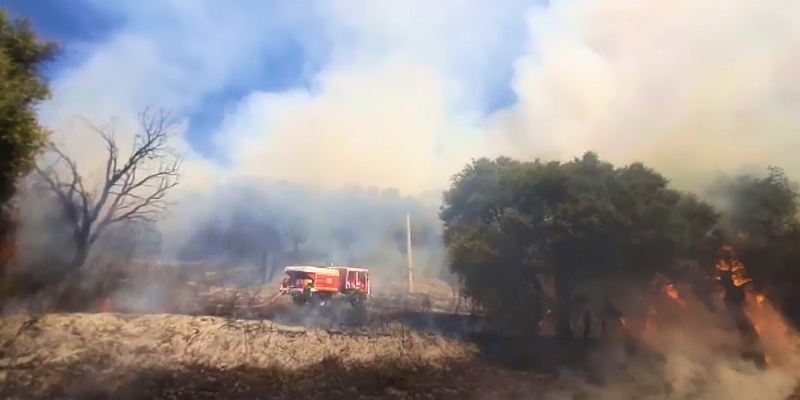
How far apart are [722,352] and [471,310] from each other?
2.56m

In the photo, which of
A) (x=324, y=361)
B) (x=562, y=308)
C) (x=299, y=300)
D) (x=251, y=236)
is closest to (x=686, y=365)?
(x=562, y=308)

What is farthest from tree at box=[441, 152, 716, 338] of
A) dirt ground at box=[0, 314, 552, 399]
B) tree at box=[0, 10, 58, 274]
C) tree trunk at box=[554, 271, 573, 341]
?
tree at box=[0, 10, 58, 274]

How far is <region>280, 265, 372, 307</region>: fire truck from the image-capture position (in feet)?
21.6

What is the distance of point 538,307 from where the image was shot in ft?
23.0

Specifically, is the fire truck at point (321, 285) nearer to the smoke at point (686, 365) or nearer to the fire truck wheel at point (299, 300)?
the fire truck wheel at point (299, 300)

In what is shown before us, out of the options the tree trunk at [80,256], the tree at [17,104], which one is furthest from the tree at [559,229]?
the tree at [17,104]

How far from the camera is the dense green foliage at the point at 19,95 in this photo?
593 cm

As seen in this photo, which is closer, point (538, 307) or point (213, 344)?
point (213, 344)

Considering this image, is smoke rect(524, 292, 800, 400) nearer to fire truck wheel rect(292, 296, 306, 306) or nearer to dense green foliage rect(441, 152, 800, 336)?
dense green foliage rect(441, 152, 800, 336)

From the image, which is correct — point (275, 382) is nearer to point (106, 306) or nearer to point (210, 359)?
point (210, 359)

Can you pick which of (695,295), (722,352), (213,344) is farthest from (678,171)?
(213,344)

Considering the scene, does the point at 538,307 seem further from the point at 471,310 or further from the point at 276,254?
the point at 276,254

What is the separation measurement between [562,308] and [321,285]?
231 centimetres

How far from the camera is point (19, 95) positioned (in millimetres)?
6062
